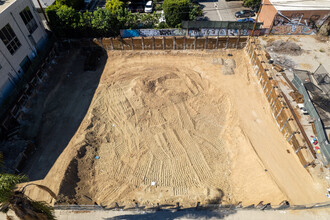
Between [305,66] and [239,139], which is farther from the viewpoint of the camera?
[305,66]

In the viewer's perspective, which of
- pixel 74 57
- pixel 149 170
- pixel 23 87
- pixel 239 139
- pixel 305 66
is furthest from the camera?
pixel 74 57

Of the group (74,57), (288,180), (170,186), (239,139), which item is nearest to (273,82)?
(239,139)

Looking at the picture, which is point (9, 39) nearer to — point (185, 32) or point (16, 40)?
point (16, 40)

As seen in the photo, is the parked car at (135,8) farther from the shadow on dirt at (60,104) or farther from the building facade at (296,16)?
the building facade at (296,16)

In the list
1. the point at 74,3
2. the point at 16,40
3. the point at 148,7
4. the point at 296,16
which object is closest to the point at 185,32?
the point at 148,7

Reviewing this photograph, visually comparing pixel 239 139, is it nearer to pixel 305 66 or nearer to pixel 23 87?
pixel 305 66

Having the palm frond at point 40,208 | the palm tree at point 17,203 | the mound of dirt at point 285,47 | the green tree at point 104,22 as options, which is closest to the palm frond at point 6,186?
the palm tree at point 17,203
